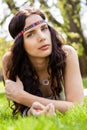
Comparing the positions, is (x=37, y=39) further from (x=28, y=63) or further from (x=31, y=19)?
(x=28, y=63)

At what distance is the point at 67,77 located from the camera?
4125 mm

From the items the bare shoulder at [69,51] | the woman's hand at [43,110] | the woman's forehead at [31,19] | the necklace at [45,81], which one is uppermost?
the woman's forehead at [31,19]

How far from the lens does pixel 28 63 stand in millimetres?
4309

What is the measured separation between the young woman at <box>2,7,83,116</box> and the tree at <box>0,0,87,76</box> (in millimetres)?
14522

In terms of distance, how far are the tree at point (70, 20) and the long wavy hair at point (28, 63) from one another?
14.5 metres

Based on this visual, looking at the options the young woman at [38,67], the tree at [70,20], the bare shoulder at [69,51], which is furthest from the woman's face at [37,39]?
the tree at [70,20]

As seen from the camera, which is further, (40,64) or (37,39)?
(40,64)

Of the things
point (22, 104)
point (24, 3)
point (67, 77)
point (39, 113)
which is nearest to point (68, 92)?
point (67, 77)

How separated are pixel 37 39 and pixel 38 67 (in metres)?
0.47

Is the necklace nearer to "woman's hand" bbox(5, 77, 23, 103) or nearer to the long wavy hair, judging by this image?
the long wavy hair

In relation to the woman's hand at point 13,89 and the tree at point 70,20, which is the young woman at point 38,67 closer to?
the woman's hand at point 13,89

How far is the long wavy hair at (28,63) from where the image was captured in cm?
416

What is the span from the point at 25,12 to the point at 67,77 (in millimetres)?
873

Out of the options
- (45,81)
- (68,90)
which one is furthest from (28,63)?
(68,90)
